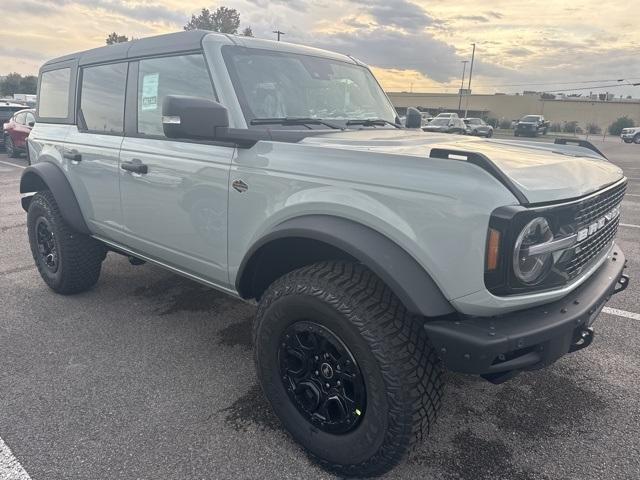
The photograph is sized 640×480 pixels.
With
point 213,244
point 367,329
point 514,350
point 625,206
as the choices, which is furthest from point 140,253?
point 625,206

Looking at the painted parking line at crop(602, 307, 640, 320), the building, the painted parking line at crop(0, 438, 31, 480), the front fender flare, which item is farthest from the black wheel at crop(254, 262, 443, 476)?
the building

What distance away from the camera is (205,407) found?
2818 mm

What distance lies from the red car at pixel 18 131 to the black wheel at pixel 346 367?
13.9 metres

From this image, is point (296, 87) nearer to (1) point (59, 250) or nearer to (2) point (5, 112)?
(1) point (59, 250)

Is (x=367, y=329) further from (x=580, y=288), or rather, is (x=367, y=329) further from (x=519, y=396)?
(x=519, y=396)

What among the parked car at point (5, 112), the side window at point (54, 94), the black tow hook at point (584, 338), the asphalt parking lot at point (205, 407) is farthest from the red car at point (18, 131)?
the black tow hook at point (584, 338)

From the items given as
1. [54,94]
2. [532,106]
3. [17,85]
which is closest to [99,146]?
[54,94]

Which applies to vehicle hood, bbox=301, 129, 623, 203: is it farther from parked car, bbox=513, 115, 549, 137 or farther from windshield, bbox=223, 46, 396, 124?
parked car, bbox=513, 115, 549, 137

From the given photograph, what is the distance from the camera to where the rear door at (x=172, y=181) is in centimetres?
281

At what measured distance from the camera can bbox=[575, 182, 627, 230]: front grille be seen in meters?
2.13

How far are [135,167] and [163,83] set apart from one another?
59cm

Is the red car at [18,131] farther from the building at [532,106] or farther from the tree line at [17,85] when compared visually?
the building at [532,106]

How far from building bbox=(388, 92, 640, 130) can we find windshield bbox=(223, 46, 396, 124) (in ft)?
224

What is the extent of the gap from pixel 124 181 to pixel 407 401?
2488mm
